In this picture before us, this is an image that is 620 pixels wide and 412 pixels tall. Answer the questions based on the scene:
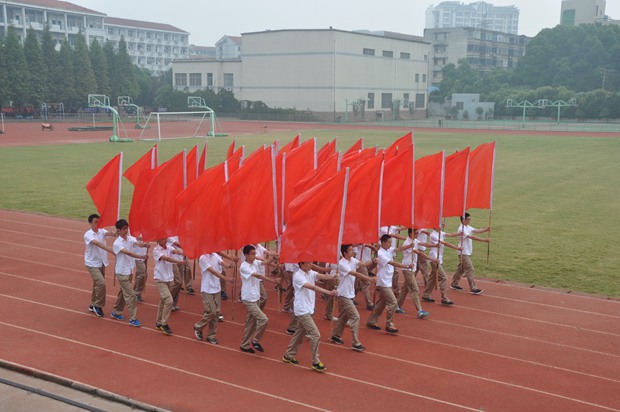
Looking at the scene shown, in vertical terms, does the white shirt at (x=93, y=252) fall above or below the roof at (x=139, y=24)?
below

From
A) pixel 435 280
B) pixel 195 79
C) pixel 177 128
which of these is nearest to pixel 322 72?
pixel 177 128

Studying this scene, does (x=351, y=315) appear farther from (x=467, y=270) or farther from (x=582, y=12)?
(x=582, y=12)

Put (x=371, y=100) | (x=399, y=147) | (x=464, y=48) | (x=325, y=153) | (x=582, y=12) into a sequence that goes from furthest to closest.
Answer: (x=582, y=12) < (x=464, y=48) < (x=371, y=100) < (x=325, y=153) < (x=399, y=147)

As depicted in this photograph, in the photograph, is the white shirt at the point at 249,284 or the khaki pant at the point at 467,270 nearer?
the white shirt at the point at 249,284

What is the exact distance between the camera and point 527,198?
21984 millimetres

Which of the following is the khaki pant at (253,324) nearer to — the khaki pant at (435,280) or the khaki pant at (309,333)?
the khaki pant at (309,333)

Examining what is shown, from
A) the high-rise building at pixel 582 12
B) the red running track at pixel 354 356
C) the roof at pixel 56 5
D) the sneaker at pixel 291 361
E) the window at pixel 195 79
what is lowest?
the red running track at pixel 354 356

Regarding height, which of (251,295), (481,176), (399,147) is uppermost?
(399,147)

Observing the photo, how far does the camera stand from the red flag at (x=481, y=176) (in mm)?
12141

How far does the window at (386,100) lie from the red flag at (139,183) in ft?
224

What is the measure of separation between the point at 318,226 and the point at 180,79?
78.3 metres

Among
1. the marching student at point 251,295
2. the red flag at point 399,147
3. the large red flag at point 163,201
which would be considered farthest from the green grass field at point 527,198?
the large red flag at point 163,201

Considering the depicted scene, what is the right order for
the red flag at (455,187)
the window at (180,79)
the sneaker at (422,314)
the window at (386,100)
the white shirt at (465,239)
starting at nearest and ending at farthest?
the sneaker at (422,314) < the white shirt at (465,239) < the red flag at (455,187) < the window at (386,100) < the window at (180,79)

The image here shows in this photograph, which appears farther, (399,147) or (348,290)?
(399,147)
